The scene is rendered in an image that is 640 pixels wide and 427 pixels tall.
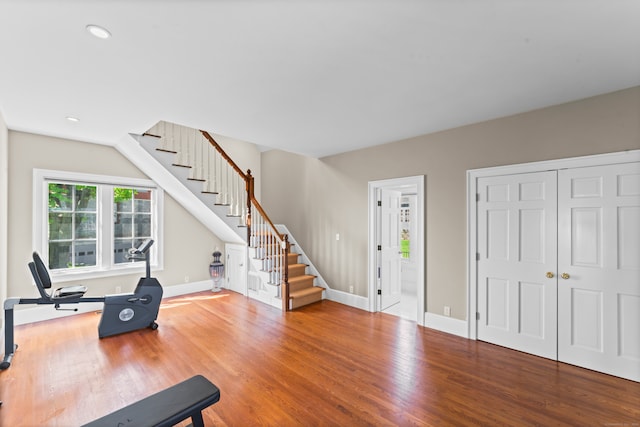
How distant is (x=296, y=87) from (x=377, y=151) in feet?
7.81

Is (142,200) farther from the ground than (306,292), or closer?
farther from the ground

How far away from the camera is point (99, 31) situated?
5.89 ft

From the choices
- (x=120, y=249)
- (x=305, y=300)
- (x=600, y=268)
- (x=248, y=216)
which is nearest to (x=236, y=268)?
(x=248, y=216)

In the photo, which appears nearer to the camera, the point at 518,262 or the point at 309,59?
the point at 309,59

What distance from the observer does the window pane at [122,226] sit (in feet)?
16.1

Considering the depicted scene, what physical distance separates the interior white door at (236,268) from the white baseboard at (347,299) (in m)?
1.73

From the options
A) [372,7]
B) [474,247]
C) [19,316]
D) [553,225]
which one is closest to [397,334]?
[474,247]

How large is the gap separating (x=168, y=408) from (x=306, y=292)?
345 centimetres

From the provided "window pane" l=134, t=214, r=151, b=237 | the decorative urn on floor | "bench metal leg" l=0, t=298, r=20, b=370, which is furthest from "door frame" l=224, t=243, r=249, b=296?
"bench metal leg" l=0, t=298, r=20, b=370

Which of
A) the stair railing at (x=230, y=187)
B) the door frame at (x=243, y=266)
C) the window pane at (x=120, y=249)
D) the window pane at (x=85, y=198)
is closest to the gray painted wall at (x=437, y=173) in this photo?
the stair railing at (x=230, y=187)

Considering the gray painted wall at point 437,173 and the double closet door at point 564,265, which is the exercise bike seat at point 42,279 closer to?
the gray painted wall at point 437,173

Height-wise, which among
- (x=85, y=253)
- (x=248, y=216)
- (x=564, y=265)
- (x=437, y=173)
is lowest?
(x=85, y=253)

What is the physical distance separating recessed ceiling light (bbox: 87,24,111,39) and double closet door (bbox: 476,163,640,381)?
3.95 metres

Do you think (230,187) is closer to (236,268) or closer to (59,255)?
(236,268)
